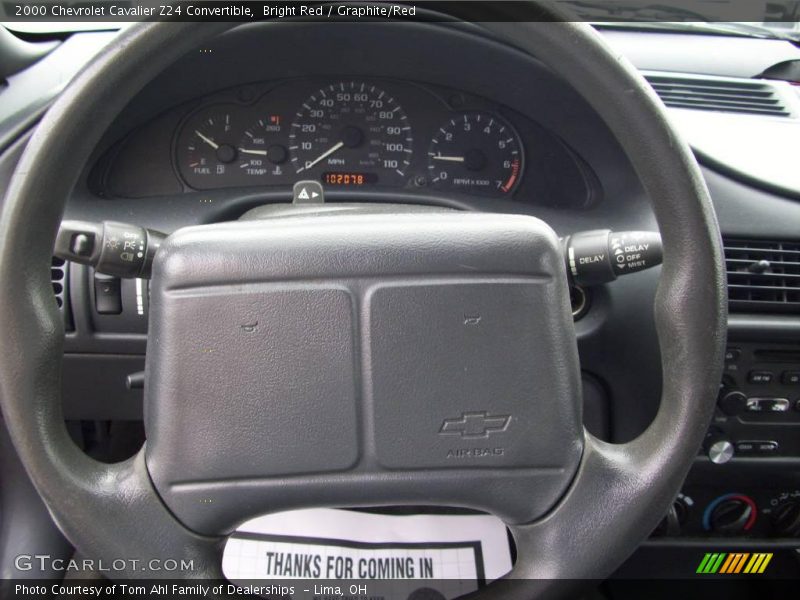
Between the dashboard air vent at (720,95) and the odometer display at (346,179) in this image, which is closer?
the odometer display at (346,179)

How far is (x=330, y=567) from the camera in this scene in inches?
44.3

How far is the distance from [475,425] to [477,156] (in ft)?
2.48

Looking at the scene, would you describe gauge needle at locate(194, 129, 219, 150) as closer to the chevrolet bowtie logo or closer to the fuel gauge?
the fuel gauge

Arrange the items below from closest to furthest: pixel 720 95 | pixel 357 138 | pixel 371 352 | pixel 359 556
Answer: pixel 371 352
pixel 359 556
pixel 357 138
pixel 720 95

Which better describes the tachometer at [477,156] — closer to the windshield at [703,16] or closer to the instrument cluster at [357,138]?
the instrument cluster at [357,138]

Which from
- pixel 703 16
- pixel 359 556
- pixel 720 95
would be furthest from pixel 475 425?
pixel 703 16

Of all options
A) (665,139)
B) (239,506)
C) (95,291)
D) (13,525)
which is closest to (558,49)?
(665,139)

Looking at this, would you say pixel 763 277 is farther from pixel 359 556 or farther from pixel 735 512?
pixel 359 556

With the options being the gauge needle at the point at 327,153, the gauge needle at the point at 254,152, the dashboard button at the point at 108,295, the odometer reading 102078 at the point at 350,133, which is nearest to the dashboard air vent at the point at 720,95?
the odometer reading 102078 at the point at 350,133

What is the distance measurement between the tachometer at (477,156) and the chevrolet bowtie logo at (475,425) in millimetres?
717

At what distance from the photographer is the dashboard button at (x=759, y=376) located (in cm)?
134

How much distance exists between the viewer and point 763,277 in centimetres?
136

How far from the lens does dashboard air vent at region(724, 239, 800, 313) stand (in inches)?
53.2

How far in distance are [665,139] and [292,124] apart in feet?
2.86
